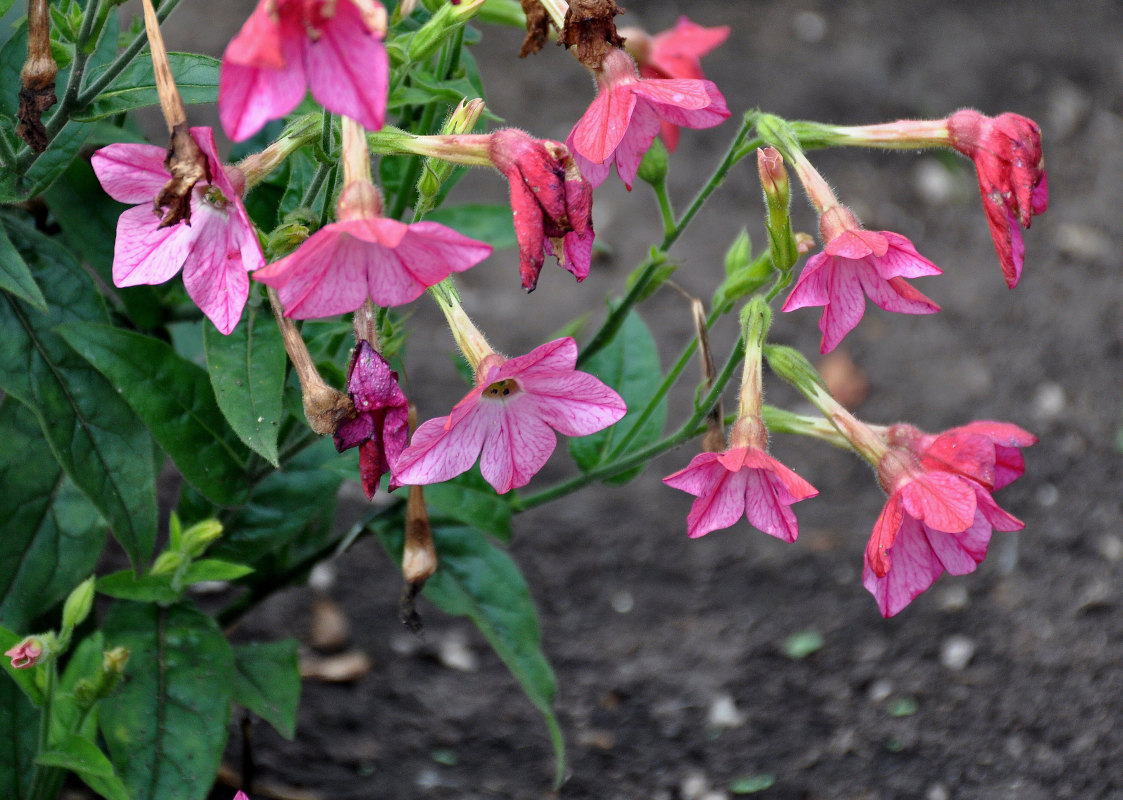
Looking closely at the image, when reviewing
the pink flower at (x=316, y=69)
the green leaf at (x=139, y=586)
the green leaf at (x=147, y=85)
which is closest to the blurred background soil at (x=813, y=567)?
the green leaf at (x=139, y=586)

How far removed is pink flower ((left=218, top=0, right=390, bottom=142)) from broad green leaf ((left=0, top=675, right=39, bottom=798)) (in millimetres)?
1124

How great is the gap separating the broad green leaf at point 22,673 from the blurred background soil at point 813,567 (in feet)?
2.11

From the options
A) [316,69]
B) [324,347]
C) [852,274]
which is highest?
[316,69]

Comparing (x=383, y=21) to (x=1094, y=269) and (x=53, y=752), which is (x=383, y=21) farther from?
(x=1094, y=269)

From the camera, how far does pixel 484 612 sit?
5.76 feet

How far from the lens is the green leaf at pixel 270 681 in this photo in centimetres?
170

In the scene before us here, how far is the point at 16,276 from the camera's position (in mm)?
1378

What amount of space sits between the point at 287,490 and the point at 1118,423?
2.19 meters

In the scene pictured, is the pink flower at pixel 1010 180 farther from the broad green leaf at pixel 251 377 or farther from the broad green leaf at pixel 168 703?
the broad green leaf at pixel 168 703

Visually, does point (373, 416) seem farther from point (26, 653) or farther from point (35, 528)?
point (35, 528)

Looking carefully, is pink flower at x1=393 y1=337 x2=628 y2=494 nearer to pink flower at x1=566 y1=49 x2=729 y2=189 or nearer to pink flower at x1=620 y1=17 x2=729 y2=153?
pink flower at x1=566 y1=49 x2=729 y2=189

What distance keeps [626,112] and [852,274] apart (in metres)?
0.35

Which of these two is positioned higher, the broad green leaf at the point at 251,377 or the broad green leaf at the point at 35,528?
the broad green leaf at the point at 251,377

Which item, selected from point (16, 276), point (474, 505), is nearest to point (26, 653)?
point (16, 276)
